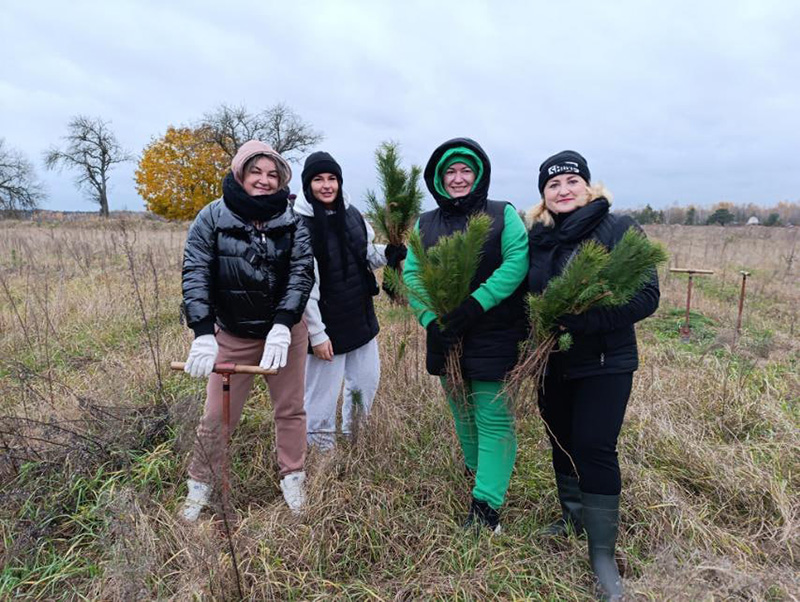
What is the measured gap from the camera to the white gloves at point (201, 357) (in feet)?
6.19

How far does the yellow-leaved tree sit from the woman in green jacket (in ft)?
76.8

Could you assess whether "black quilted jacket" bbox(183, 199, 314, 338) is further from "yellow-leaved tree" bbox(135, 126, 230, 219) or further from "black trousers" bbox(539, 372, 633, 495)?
"yellow-leaved tree" bbox(135, 126, 230, 219)

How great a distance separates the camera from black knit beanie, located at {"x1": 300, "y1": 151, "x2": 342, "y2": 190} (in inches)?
93.8

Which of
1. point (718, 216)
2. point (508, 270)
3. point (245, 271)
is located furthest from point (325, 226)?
point (718, 216)

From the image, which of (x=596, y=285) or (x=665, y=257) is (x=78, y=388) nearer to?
(x=596, y=285)

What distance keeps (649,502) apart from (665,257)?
1.46 metres

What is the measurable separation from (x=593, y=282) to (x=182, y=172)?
25477 mm

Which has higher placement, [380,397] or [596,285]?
[596,285]

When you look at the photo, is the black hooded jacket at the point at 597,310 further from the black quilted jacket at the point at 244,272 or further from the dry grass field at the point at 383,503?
the black quilted jacket at the point at 244,272

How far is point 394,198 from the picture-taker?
264 centimetres

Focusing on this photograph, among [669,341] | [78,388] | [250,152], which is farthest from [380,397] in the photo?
[669,341]

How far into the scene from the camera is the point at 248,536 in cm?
202

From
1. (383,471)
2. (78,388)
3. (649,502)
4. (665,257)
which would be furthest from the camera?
(78,388)

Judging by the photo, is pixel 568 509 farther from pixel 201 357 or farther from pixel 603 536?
pixel 201 357
